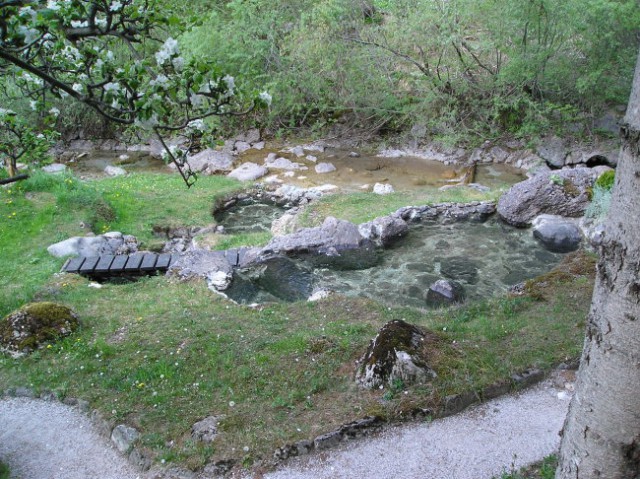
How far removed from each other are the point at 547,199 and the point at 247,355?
882 cm

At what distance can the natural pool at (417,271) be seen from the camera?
9.95 metres

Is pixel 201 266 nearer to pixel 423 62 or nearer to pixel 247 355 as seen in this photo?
pixel 247 355

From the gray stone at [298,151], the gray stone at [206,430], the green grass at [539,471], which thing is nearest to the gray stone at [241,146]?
the gray stone at [298,151]

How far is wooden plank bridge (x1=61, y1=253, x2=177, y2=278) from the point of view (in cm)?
1064

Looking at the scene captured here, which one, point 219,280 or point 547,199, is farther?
point 547,199

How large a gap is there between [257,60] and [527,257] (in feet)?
44.3

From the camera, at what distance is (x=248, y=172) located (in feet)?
61.3

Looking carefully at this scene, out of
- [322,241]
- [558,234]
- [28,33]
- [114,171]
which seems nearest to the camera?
[28,33]

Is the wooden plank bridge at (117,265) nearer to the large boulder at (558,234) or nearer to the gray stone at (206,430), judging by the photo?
the gray stone at (206,430)

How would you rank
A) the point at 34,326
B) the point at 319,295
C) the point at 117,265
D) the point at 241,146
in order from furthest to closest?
the point at 241,146, the point at 117,265, the point at 319,295, the point at 34,326

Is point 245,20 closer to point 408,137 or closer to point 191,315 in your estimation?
point 408,137

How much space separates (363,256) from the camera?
37.3 ft

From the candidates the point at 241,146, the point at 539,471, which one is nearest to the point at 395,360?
the point at 539,471

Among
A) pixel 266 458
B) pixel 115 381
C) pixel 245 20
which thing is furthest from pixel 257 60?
pixel 266 458
